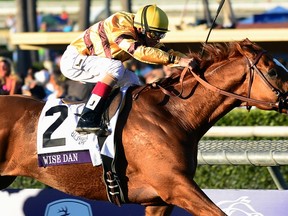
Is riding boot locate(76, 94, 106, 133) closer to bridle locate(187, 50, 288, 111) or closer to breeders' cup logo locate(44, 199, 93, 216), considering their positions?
bridle locate(187, 50, 288, 111)

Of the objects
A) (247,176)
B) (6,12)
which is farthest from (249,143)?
(6,12)

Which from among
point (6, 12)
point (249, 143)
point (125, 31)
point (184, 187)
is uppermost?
point (125, 31)

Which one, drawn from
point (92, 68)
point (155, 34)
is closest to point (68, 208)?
point (92, 68)

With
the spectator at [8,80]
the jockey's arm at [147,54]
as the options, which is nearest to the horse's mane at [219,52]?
the jockey's arm at [147,54]

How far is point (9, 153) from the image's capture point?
256 inches

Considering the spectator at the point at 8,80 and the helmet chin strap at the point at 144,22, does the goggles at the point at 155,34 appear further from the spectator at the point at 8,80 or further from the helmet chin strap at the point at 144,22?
the spectator at the point at 8,80

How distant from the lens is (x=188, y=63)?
19.9 feet

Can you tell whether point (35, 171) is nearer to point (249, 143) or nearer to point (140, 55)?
point (140, 55)

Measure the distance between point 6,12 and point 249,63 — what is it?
37.8 metres

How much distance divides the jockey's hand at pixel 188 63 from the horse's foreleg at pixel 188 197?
73 cm

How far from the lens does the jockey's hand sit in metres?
6.05

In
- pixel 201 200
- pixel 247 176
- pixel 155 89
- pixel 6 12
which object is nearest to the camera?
pixel 201 200

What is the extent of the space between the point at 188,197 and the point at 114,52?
1.15 m

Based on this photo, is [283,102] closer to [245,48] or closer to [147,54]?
[245,48]
